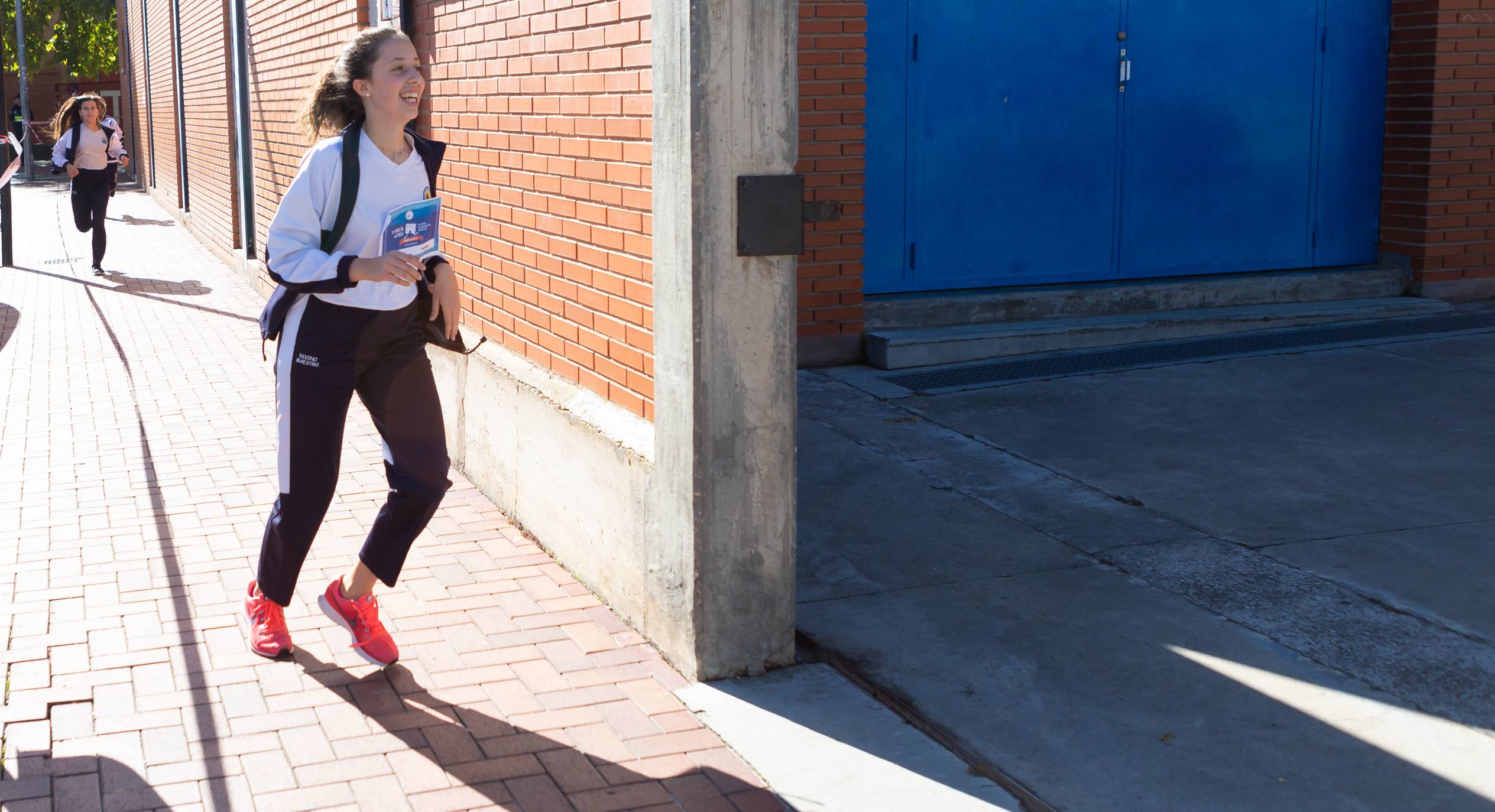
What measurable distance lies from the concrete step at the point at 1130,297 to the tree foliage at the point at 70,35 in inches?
1659

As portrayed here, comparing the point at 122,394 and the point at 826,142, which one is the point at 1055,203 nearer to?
the point at 826,142

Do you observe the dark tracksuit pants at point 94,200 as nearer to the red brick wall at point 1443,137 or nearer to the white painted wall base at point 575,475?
the white painted wall base at point 575,475

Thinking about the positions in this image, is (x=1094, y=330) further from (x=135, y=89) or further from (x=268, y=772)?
(x=135, y=89)

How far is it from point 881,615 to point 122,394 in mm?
5879

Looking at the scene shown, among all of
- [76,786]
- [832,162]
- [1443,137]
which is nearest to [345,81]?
[76,786]

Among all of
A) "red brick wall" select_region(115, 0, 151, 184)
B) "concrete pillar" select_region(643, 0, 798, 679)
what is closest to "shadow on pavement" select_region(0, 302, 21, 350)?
"concrete pillar" select_region(643, 0, 798, 679)

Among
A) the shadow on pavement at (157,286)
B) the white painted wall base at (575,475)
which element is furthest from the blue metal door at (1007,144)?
the shadow on pavement at (157,286)

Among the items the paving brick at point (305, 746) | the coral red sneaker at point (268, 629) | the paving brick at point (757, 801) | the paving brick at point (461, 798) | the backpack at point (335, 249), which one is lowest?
the paving brick at point (461, 798)

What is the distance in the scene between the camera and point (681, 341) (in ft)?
13.8

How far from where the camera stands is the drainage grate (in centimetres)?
822

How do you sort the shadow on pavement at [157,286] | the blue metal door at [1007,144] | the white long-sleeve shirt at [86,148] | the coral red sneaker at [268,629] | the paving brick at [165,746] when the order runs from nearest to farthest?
1. the paving brick at [165,746]
2. the coral red sneaker at [268,629]
3. the blue metal door at [1007,144]
4. the shadow on pavement at [157,286]
5. the white long-sleeve shirt at [86,148]

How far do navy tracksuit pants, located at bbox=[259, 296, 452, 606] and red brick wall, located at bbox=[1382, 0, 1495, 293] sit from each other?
26.0 ft

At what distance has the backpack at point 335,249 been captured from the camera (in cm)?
416

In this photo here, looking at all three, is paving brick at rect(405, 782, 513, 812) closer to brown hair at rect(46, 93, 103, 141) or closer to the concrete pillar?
the concrete pillar
